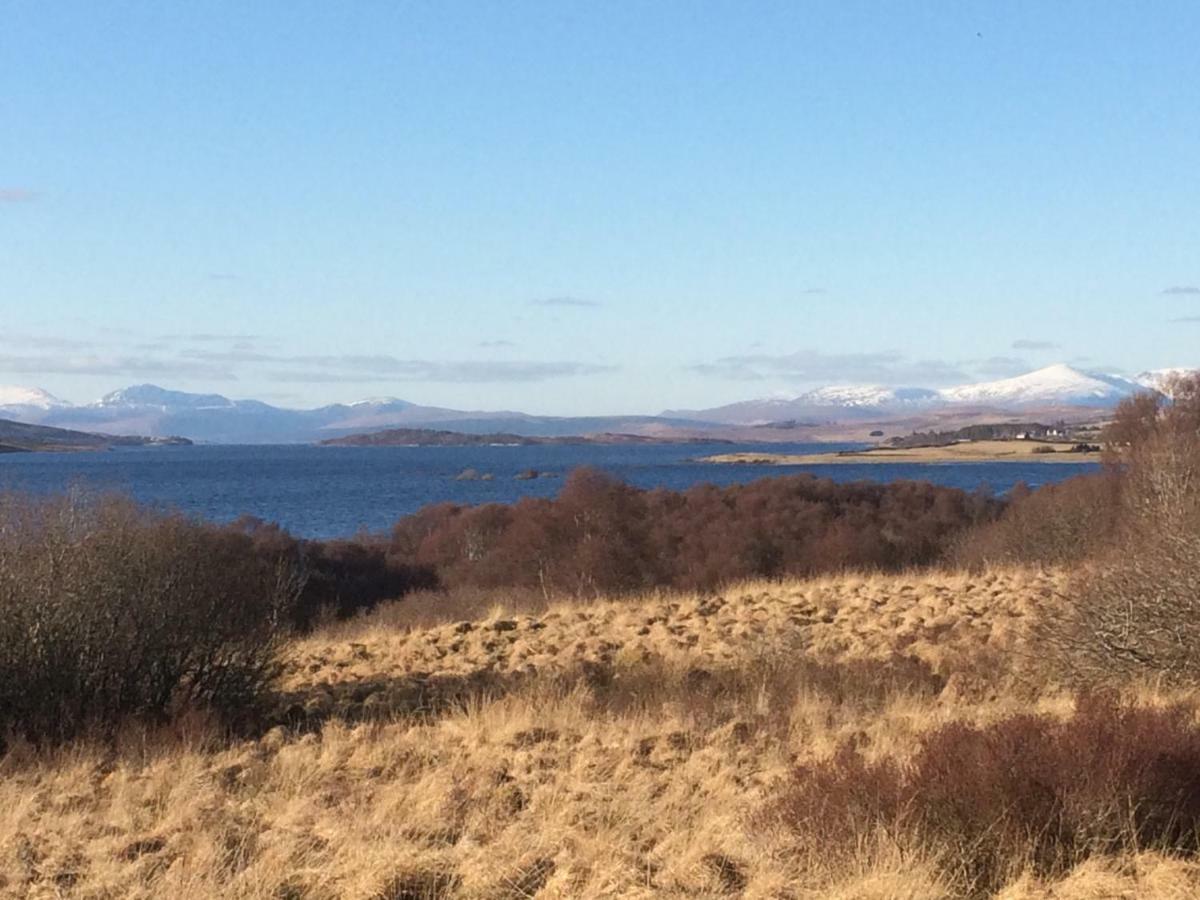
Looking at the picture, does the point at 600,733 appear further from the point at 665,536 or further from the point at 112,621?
the point at 665,536

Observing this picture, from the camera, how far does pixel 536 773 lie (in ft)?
30.7

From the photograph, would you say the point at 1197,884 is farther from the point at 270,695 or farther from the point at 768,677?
the point at 270,695

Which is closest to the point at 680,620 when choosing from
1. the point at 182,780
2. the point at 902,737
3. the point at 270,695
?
the point at 270,695

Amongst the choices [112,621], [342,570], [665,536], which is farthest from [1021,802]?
[342,570]

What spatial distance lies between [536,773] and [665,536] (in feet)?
88.5

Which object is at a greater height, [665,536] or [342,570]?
[665,536]

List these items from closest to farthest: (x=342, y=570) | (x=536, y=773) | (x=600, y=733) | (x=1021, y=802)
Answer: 1. (x=1021, y=802)
2. (x=536, y=773)
3. (x=600, y=733)
4. (x=342, y=570)

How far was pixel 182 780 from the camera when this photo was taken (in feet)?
30.1

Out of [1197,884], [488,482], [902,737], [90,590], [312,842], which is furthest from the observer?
[488,482]

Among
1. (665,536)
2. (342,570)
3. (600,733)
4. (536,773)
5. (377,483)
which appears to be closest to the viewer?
(536,773)

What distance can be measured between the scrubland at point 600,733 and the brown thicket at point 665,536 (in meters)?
10.8

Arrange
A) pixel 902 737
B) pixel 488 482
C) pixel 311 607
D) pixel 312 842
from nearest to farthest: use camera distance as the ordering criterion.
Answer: pixel 312 842
pixel 902 737
pixel 311 607
pixel 488 482

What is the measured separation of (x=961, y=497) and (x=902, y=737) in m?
40.2

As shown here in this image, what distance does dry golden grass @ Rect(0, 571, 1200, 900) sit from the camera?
6.60 m
